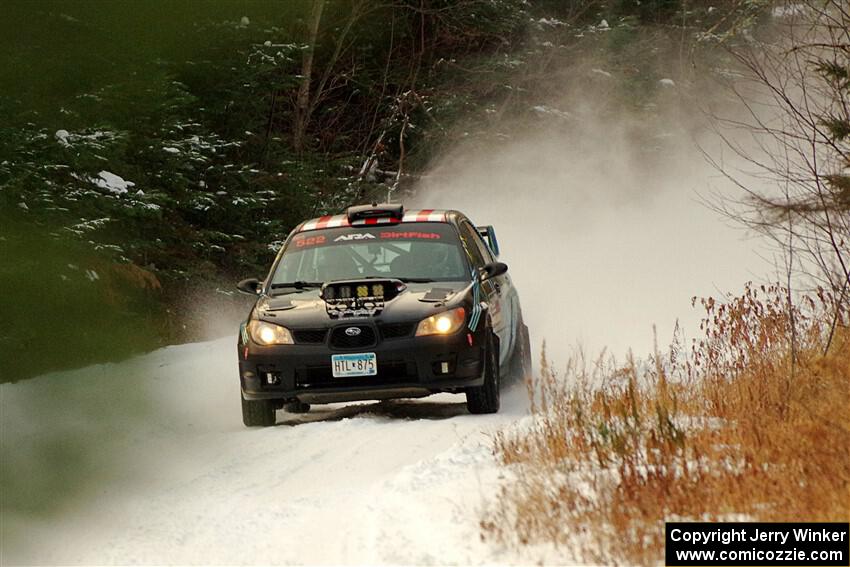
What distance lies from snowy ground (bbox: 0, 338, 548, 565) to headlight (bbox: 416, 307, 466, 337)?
27.3 inches

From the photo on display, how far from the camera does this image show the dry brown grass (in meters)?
6.05

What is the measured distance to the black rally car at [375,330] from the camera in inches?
404

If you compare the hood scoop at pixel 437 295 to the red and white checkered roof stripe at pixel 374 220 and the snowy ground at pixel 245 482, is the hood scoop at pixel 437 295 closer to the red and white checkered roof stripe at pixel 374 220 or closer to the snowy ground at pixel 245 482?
the snowy ground at pixel 245 482

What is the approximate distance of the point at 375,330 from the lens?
1030cm

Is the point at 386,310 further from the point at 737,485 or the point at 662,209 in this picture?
the point at 662,209

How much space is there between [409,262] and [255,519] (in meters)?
4.64

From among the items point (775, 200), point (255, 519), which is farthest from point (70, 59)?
point (255, 519)

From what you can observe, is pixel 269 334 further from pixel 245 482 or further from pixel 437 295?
pixel 245 482

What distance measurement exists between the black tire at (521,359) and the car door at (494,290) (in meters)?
0.32

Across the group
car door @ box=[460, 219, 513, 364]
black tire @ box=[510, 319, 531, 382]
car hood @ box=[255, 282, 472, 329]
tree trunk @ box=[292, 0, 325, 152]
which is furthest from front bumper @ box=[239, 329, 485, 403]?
tree trunk @ box=[292, 0, 325, 152]

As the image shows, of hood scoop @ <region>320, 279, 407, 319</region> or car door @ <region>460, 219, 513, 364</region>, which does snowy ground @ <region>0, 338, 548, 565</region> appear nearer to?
car door @ <region>460, 219, 513, 364</region>

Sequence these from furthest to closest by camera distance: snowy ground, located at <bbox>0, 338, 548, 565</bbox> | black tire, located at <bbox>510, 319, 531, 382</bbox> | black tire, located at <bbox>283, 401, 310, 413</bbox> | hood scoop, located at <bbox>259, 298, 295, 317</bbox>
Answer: black tire, located at <bbox>510, 319, 531, 382</bbox> < black tire, located at <bbox>283, 401, 310, 413</bbox> < hood scoop, located at <bbox>259, 298, 295, 317</bbox> < snowy ground, located at <bbox>0, 338, 548, 565</bbox>

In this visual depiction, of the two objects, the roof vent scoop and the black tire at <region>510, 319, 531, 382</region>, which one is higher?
the roof vent scoop

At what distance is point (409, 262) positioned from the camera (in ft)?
37.8
